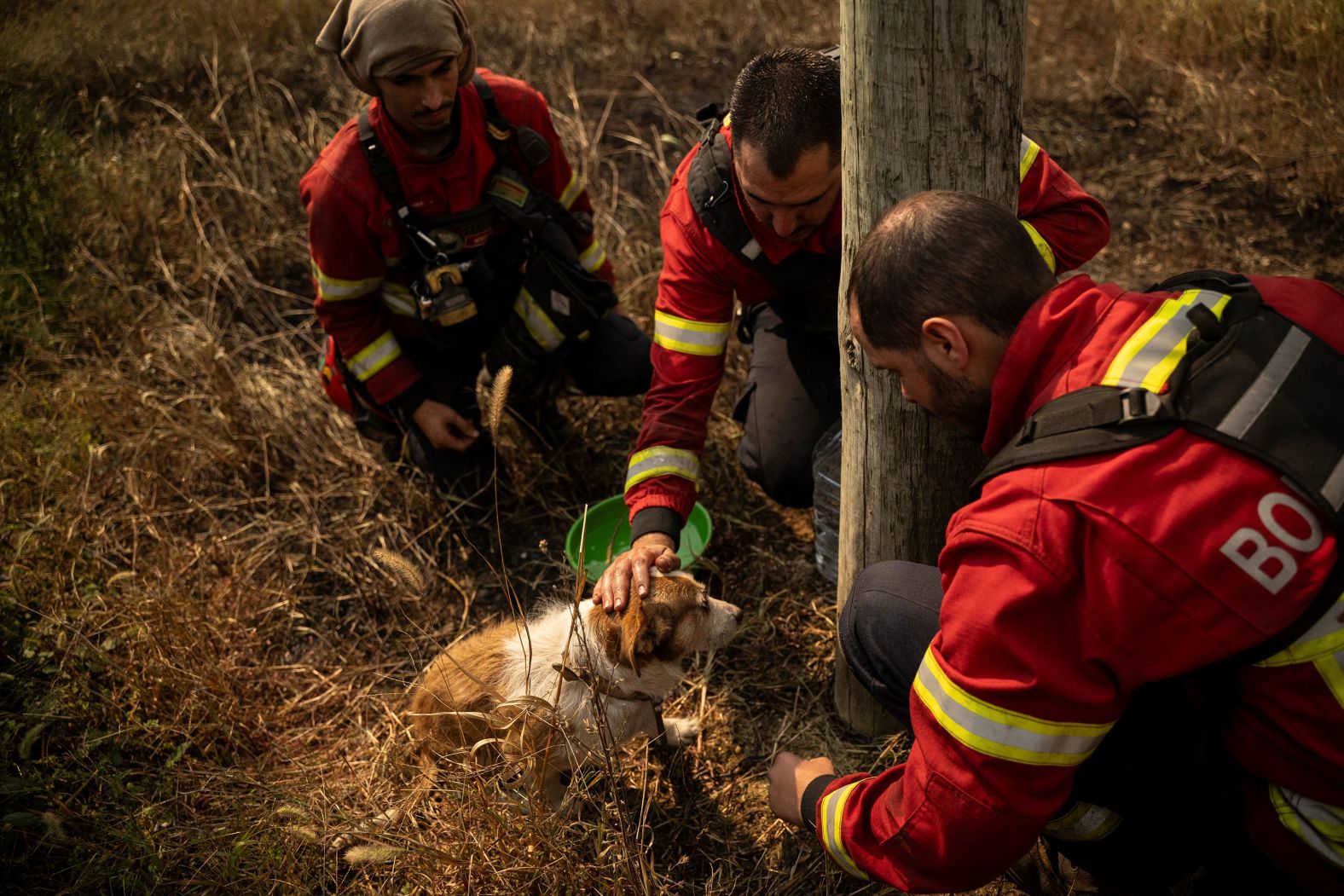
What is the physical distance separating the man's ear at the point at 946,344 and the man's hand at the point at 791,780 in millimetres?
1136

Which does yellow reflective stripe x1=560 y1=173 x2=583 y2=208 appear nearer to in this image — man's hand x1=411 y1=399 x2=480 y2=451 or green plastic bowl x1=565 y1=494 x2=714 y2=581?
man's hand x1=411 y1=399 x2=480 y2=451

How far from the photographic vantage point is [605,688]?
2.74 metres

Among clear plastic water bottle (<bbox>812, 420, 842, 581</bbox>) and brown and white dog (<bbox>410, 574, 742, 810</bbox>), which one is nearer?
brown and white dog (<bbox>410, 574, 742, 810</bbox>)

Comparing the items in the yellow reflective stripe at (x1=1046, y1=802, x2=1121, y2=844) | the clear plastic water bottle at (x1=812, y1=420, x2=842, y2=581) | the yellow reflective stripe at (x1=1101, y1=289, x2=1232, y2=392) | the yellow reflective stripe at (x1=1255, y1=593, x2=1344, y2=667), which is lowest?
the clear plastic water bottle at (x1=812, y1=420, x2=842, y2=581)

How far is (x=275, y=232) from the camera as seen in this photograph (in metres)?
5.68

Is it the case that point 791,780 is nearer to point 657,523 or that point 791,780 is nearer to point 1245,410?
point 657,523

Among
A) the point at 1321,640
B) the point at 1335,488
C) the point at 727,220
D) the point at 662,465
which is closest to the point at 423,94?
the point at 727,220

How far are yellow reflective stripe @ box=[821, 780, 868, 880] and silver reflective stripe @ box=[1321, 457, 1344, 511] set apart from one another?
1143mm

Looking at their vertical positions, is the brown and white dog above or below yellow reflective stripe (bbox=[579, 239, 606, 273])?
below

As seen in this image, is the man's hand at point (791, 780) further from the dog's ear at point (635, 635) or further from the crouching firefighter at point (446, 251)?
the crouching firefighter at point (446, 251)

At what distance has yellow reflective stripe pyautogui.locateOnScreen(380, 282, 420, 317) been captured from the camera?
4141mm

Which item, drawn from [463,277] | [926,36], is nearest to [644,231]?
[463,277]

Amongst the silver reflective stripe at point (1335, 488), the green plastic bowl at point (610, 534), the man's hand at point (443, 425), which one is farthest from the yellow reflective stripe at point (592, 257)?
the silver reflective stripe at point (1335, 488)

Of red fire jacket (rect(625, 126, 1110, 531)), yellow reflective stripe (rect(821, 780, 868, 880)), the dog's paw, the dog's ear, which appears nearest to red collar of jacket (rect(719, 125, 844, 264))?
red fire jacket (rect(625, 126, 1110, 531))
